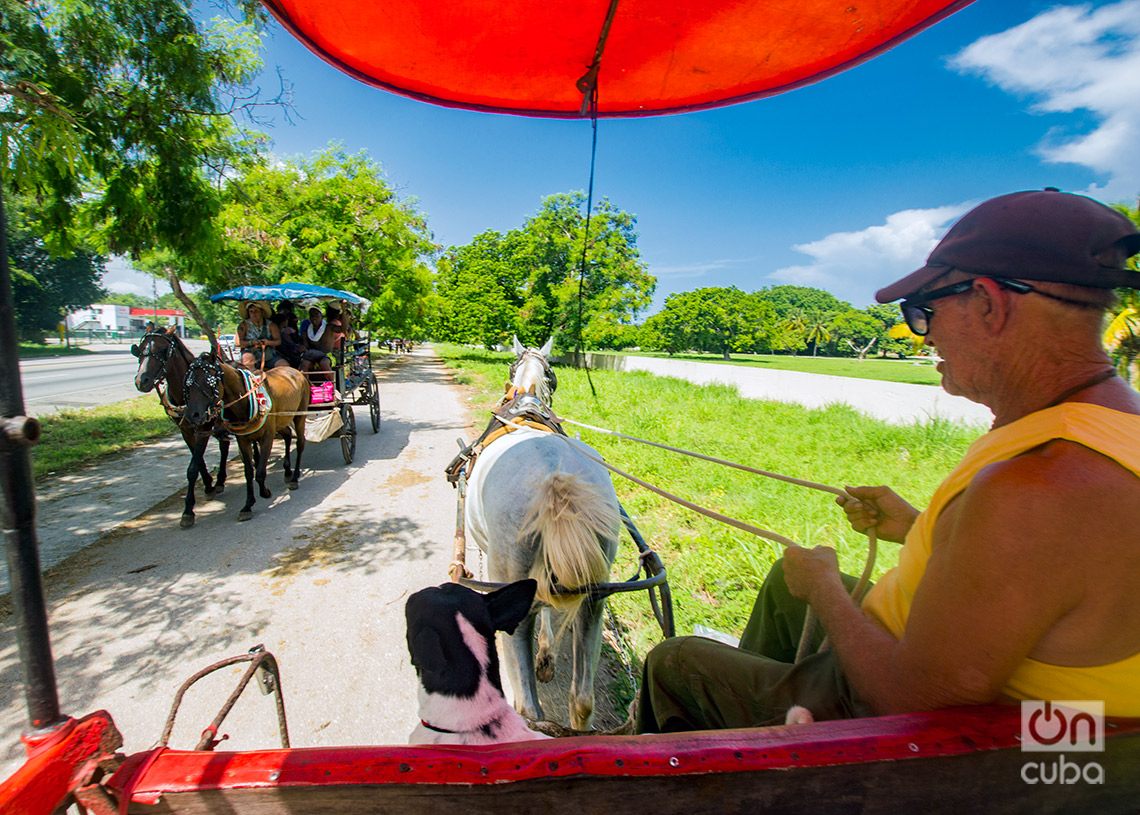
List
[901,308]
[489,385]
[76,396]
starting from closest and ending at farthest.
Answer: [901,308] < [76,396] < [489,385]

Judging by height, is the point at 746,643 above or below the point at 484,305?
below

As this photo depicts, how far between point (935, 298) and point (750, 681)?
3.92 feet

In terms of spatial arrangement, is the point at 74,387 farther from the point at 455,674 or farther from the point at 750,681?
Answer: the point at 750,681

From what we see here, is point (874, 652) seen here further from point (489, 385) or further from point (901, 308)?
point (489, 385)

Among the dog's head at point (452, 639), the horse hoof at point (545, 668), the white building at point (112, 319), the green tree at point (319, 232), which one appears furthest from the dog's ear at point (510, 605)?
the white building at point (112, 319)

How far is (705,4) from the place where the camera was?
5.74 ft

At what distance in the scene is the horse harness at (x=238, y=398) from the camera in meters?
5.13

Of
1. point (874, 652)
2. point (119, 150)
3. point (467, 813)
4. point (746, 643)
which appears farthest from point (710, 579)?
point (119, 150)

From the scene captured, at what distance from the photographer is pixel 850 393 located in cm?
1294

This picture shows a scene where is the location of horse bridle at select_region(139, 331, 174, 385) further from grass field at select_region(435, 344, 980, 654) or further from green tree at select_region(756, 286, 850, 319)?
green tree at select_region(756, 286, 850, 319)

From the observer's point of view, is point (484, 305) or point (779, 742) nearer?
point (779, 742)

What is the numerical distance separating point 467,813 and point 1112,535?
1.23 metres

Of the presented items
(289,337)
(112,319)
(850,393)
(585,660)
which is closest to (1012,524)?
(585,660)

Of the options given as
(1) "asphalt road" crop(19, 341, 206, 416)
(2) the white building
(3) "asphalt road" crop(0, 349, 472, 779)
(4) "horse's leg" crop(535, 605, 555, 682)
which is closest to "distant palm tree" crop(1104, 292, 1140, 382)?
(4) "horse's leg" crop(535, 605, 555, 682)
